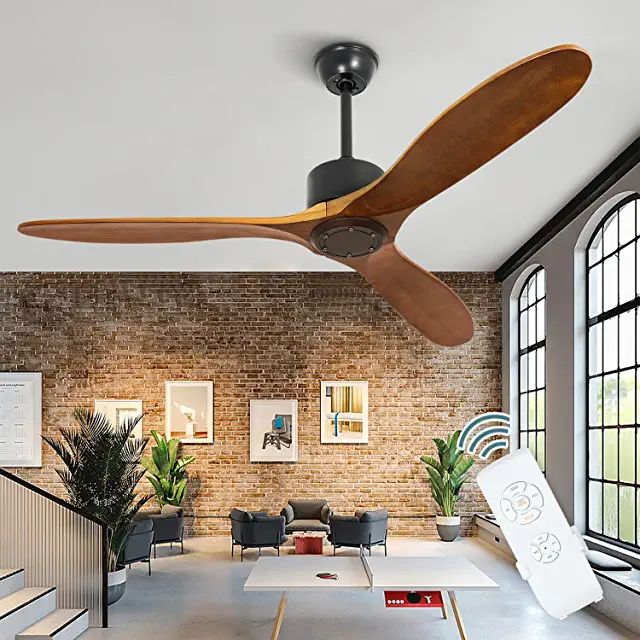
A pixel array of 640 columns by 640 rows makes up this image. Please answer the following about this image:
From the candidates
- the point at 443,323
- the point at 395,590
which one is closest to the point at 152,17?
the point at 443,323

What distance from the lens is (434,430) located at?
10.8 meters

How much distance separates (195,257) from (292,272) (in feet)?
5.48

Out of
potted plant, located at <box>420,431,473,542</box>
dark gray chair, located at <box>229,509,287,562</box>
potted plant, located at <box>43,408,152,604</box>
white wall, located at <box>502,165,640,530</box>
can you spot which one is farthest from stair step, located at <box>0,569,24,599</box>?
potted plant, located at <box>420,431,473,542</box>

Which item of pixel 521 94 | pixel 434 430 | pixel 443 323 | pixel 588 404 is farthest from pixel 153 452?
pixel 521 94

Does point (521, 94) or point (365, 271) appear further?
point (365, 271)

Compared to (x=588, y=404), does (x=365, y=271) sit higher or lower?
higher

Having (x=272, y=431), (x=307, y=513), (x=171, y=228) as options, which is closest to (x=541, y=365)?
(x=307, y=513)

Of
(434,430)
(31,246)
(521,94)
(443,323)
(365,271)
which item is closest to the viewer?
(521,94)

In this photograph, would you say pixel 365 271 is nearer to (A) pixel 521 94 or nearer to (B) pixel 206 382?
(A) pixel 521 94

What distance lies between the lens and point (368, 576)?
5746 millimetres

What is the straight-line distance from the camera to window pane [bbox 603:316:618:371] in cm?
691

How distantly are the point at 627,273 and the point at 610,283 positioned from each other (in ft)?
1.10

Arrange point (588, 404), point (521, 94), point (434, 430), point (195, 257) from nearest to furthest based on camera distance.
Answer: point (521, 94) < point (588, 404) < point (195, 257) < point (434, 430)

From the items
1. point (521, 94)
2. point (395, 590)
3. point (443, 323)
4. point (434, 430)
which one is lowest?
point (395, 590)
